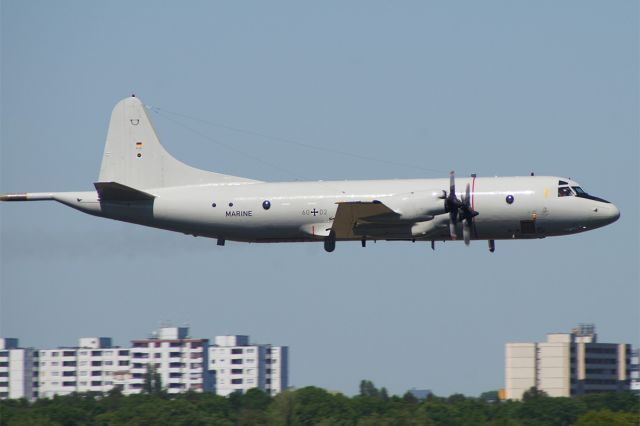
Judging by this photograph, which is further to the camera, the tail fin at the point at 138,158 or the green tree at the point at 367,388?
the green tree at the point at 367,388

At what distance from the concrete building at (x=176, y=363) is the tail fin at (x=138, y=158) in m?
95.0

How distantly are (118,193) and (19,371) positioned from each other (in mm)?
106833

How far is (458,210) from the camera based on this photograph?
40625 mm

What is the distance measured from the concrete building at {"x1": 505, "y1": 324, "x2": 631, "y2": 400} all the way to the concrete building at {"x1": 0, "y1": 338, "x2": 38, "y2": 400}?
Result: 60.8 metres

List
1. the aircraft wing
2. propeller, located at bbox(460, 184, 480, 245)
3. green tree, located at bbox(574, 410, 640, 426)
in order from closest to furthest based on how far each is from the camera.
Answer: the aircraft wing → propeller, located at bbox(460, 184, 480, 245) → green tree, located at bbox(574, 410, 640, 426)

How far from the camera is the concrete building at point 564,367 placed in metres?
110

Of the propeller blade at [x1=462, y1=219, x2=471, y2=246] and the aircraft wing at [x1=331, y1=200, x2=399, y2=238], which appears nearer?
the aircraft wing at [x1=331, y1=200, x2=399, y2=238]

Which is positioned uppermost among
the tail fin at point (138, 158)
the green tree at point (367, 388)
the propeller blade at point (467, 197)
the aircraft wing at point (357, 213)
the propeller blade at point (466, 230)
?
the tail fin at point (138, 158)

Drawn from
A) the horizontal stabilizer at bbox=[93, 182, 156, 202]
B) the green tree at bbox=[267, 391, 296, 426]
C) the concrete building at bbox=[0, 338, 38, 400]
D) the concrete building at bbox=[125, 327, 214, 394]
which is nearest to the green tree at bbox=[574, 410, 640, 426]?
the green tree at bbox=[267, 391, 296, 426]

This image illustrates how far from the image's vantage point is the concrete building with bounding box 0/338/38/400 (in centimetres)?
14212

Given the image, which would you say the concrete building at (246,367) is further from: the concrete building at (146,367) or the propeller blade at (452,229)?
the propeller blade at (452,229)

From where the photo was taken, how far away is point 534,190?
41125 mm

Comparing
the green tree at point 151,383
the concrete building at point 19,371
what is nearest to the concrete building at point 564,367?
the green tree at point 151,383

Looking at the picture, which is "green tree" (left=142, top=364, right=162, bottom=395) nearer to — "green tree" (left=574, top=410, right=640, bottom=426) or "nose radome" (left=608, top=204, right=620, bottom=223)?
"green tree" (left=574, top=410, right=640, bottom=426)
